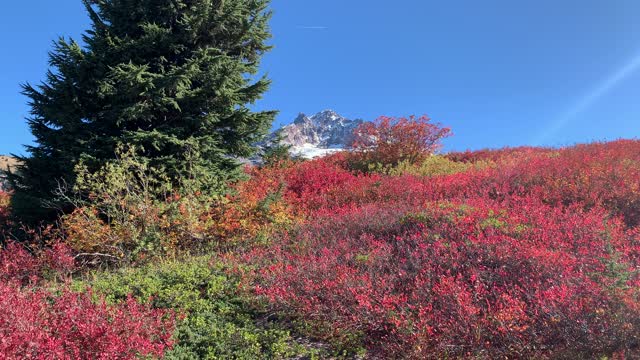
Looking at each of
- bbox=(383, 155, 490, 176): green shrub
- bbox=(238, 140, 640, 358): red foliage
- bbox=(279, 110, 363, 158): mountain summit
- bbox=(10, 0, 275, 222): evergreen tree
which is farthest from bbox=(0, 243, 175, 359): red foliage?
Result: bbox=(279, 110, 363, 158): mountain summit

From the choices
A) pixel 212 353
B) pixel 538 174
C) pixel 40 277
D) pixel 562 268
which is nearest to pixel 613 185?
pixel 538 174

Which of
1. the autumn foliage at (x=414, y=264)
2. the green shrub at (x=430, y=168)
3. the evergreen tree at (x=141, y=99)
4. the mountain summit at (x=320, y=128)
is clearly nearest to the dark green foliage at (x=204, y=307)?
the autumn foliage at (x=414, y=264)

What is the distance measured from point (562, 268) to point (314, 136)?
486 ft

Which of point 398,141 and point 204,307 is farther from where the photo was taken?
point 398,141

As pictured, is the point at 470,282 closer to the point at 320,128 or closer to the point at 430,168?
the point at 430,168

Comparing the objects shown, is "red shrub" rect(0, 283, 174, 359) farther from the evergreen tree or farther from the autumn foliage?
the evergreen tree

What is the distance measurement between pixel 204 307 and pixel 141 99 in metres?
6.19

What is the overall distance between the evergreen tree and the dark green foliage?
3.53 metres

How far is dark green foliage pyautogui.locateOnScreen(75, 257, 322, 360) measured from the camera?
4215 mm

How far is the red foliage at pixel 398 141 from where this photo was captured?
1540cm

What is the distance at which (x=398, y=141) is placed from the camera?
15484 millimetres

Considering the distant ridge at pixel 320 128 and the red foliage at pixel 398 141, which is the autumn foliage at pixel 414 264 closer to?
the red foliage at pixel 398 141

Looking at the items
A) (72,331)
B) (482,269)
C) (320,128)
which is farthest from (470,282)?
(320,128)

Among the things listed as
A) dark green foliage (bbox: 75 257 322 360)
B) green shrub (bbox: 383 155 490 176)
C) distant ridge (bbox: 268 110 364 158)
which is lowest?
dark green foliage (bbox: 75 257 322 360)
